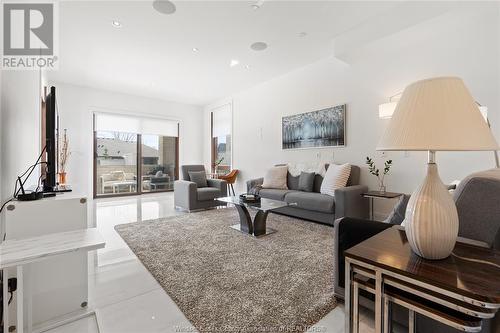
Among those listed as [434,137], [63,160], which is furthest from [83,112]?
[434,137]

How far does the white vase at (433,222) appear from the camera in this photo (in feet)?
2.97

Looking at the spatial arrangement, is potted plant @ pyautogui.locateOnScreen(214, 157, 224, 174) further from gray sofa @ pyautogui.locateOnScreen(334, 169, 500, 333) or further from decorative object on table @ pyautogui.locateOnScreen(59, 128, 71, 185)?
gray sofa @ pyautogui.locateOnScreen(334, 169, 500, 333)

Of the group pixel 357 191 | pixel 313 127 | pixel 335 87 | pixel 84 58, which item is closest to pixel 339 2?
pixel 335 87

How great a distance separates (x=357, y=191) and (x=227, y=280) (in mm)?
2411

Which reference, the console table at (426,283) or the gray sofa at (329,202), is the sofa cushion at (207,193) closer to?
the gray sofa at (329,202)

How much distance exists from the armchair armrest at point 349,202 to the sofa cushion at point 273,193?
1.01 m

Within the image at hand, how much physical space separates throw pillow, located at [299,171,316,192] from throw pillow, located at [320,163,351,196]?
1.09 ft

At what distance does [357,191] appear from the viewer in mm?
3408

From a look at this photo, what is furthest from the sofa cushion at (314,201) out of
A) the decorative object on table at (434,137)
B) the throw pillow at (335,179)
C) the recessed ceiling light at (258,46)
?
the recessed ceiling light at (258,46)

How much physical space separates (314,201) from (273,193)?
0.91 m

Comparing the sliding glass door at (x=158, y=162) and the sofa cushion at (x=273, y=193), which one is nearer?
the sofa cushion at (x=273, y=193)

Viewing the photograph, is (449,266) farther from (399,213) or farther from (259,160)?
(259,160)

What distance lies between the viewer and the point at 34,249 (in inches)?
45.5

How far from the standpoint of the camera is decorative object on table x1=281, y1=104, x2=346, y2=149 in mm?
4156
